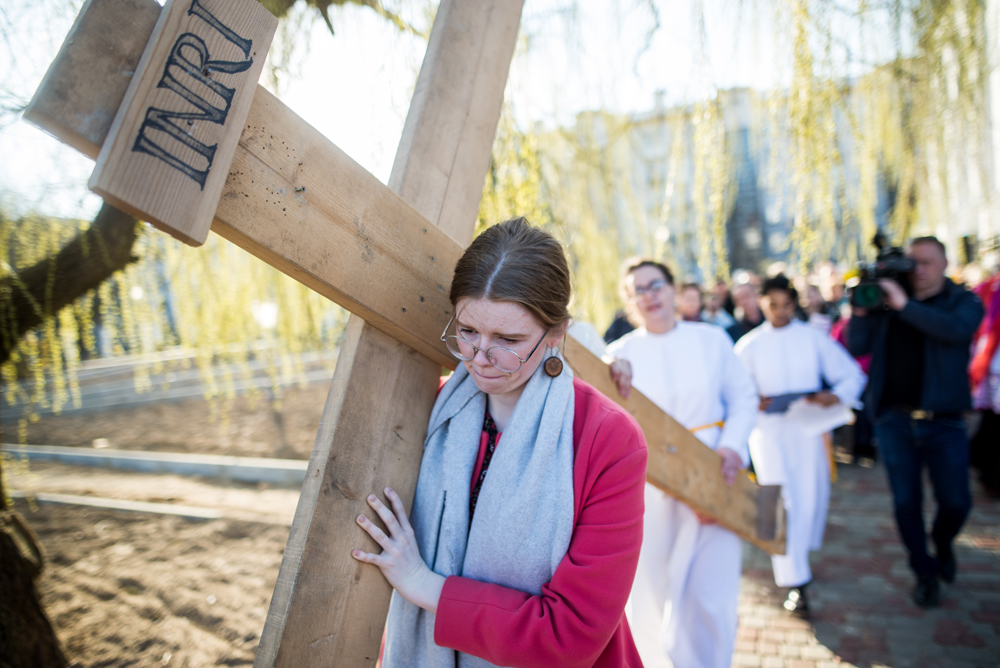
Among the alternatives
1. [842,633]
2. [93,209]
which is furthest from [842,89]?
[93,209]

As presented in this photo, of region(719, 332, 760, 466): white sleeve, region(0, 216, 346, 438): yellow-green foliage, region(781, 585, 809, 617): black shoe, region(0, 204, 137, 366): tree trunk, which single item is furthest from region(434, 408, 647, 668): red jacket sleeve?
region(781, 585, 809, 617): black shoe

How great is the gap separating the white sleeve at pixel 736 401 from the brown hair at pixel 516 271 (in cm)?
182

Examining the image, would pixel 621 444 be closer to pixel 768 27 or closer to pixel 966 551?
pixel 768 27

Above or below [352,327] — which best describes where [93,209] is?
above

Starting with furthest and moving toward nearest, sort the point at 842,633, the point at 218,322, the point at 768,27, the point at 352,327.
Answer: the point at 218,322 → the point at 842,633 → the point at 768,27 → the point at 352,327

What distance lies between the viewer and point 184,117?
2.60 ft

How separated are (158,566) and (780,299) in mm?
5387

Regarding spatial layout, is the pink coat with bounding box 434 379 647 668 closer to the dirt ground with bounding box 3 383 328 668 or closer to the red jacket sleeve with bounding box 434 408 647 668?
the red jacket sleeve with bounding box 434 408 647 668

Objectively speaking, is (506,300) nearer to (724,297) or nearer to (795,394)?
(795,394)

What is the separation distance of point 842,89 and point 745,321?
399 centimetres

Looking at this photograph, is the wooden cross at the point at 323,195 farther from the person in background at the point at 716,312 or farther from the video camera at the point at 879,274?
the person in background at the point at 716,312

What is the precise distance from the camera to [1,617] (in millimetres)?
2500

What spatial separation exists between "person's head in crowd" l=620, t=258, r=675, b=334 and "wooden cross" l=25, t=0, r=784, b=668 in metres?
1.50

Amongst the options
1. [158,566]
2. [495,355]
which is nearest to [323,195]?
[495,355]
